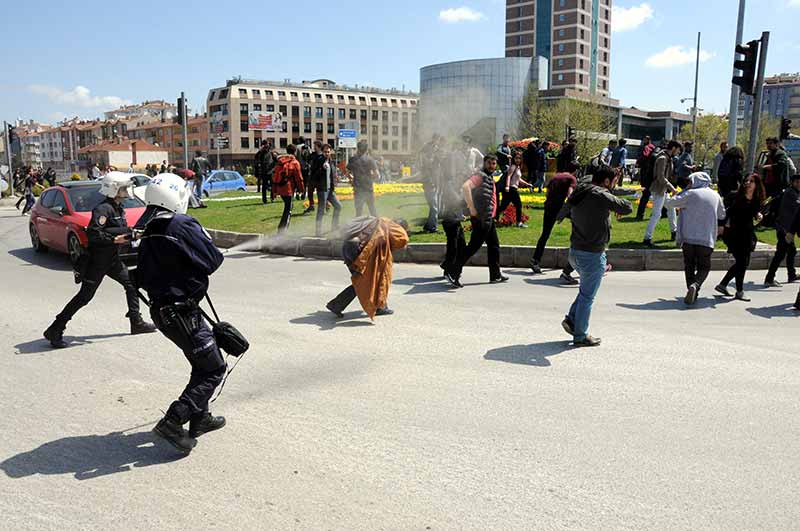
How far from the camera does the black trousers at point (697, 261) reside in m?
8.22

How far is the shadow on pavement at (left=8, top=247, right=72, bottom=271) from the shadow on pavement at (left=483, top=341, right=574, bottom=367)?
28.5 ft

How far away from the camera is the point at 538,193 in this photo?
68.4 feet

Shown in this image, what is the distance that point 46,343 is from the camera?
6527 millimetres

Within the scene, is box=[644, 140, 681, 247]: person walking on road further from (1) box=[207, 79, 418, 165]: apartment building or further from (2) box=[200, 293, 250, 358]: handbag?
(1) box=[207, 79, 418, 165]: apartment building

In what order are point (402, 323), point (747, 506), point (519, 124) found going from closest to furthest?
point (747, 506) → point (402, 323) → point (519, 124)

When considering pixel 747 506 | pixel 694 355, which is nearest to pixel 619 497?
pixel 747 506

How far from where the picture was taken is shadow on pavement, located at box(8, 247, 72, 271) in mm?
11781

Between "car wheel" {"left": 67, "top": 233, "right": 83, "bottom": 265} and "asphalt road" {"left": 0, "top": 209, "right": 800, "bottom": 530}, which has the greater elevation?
"car wheel" {"left": 67, "top": 233, "right": 83, "bottom": 265}

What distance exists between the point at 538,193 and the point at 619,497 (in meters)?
18.1

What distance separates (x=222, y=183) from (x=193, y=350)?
Result: 96.6 feet

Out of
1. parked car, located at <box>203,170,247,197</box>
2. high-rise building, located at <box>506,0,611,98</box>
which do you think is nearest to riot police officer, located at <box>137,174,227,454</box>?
parked car, located at <box>203,170,247,197</box>

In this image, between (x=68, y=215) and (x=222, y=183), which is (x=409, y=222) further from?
(x=222, y=183)

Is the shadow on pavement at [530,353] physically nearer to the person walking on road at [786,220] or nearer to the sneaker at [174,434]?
the sneaker at [174,434]

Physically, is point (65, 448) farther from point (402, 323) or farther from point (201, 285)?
point (402, 323)
